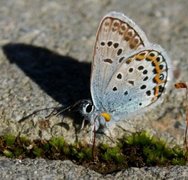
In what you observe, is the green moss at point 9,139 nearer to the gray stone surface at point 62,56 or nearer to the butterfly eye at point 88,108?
the gray stone surface at point 62,56

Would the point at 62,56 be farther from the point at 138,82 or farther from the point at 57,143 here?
the point at 57,143

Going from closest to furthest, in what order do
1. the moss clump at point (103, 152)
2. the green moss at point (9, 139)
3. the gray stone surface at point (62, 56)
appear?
the moss clump at point (103, 152)
the green moss at point (9, 139)
the gray stone surface at point (62, 56)

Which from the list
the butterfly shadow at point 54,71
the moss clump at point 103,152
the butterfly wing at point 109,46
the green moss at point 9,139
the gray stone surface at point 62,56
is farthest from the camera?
the butterfly shadow at point 54,71

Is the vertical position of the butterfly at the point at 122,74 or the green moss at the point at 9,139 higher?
the butterfly at the point at 122,74

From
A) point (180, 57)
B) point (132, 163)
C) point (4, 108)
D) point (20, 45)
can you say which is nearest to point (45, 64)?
point (20, 45)

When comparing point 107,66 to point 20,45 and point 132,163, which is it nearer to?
point 132,163

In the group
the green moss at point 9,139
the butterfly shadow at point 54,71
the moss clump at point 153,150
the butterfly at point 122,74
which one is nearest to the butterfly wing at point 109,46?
the butterfly at point 122,74

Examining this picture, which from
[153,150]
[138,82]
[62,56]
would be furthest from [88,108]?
[62,56]

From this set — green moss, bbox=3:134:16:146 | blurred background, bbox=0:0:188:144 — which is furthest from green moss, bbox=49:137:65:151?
green moss, bbox=3:134:16:146
